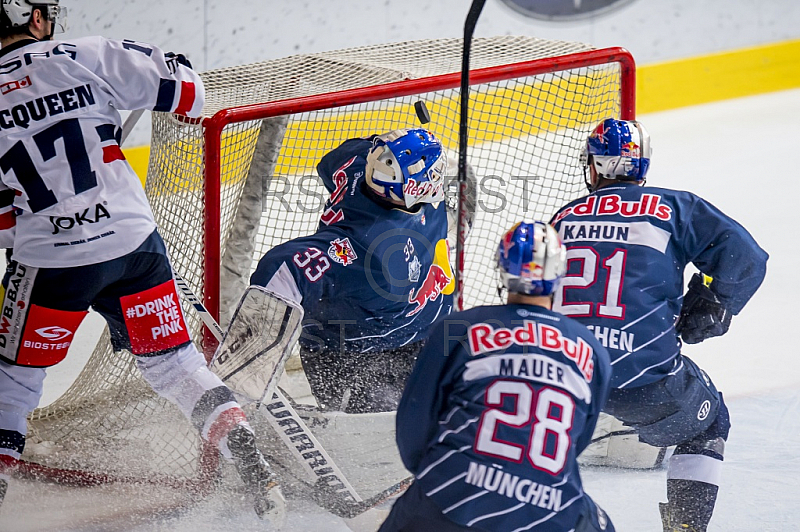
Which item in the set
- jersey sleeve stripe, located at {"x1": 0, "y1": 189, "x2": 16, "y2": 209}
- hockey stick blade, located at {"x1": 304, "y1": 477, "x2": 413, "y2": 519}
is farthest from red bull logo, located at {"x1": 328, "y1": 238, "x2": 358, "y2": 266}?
jersey sleeve stripe, located at {"x1": 0, "y1": 189, "x2": 16, "y2": 209}

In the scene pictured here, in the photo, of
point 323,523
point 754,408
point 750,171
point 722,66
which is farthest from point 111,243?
point 722,66

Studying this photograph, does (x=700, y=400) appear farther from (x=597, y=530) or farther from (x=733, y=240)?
(x=597, y=530)

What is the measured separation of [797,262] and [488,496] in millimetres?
3572

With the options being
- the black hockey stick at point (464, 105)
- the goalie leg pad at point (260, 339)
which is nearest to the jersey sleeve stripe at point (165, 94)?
the goalie leg pad at point (260, 339)

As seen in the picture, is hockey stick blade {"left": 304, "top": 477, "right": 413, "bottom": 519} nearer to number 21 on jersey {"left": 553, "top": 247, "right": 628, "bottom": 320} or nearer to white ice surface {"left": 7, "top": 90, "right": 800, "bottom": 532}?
white ice surface {"left": 7, "top": 90, "right": 800, "bottom": 532}

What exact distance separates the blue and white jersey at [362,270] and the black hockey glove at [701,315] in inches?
28.2

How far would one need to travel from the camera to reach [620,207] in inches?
105

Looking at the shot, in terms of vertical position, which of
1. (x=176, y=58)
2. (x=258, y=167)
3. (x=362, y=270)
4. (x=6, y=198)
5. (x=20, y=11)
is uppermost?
(x=20, y=11)

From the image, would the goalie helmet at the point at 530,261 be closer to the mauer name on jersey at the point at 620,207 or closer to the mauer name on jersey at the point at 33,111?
the mauer name on jersey at the point at 620,207

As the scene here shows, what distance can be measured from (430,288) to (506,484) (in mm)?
1284

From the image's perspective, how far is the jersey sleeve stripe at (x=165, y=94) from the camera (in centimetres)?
261

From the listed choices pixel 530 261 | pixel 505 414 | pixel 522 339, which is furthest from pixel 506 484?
pixel 530 261

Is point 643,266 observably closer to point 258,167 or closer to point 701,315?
point 701,315

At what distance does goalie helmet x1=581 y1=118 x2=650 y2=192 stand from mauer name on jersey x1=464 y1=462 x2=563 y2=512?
119 centimetres
